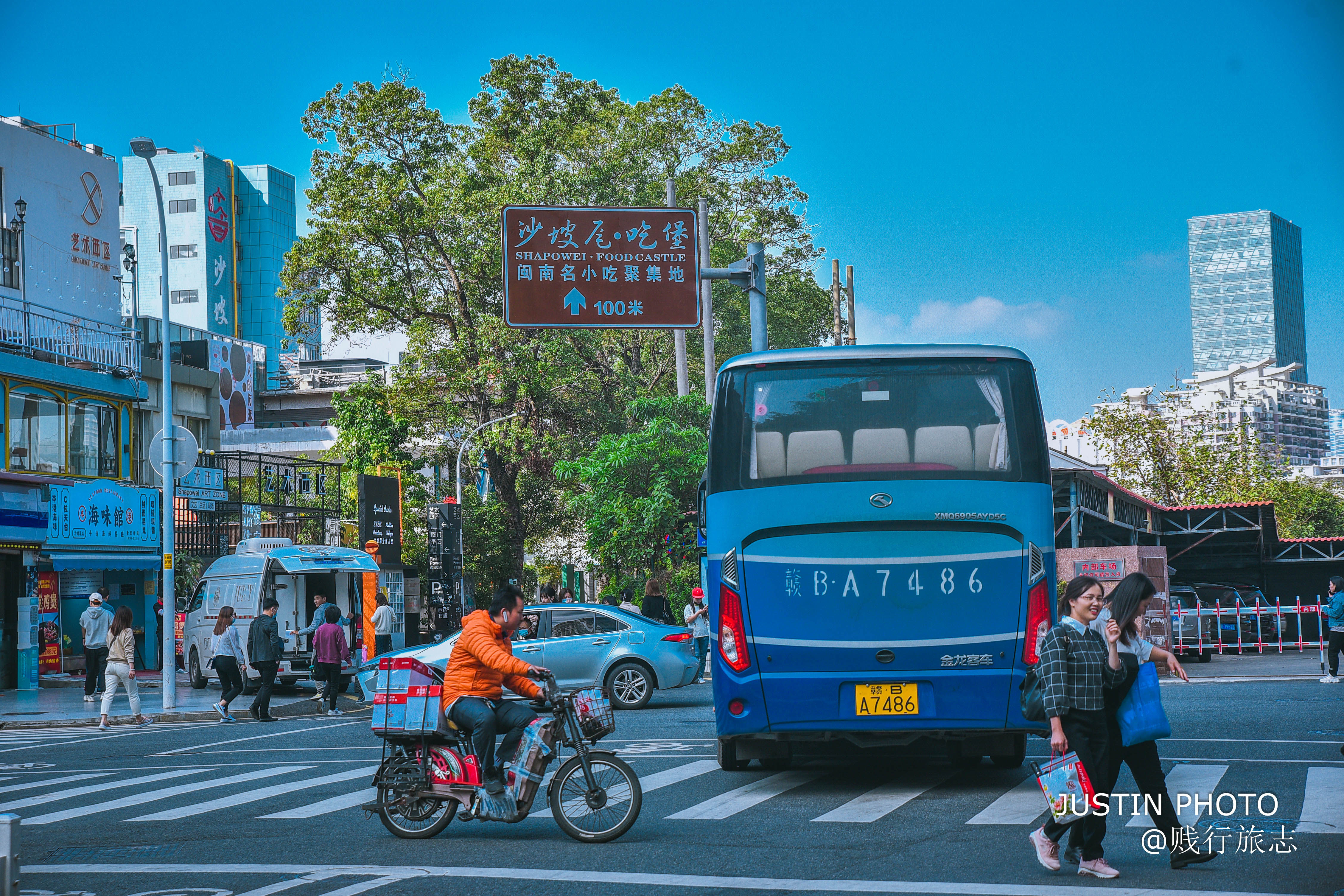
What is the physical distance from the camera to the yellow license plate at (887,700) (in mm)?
9586

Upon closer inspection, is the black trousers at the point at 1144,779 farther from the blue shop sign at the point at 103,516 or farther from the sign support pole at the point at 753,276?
the blue shop sign at the point at 103,516

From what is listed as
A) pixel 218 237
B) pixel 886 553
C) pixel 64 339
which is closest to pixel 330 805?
pixel 886 553

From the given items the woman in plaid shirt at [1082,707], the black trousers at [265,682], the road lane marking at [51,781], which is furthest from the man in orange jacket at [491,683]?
the black trousers at [265,682]

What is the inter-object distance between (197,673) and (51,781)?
13.8 m

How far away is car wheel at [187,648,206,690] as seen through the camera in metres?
26.4

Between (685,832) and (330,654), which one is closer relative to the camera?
(685,832)

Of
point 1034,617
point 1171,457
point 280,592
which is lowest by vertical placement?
point 280,592

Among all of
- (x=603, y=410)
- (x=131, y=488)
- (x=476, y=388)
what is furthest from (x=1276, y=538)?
(x=131, y=488)

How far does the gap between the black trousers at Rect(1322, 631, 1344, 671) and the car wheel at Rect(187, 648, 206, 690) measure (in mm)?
19952

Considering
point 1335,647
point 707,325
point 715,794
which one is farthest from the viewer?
point 707,325

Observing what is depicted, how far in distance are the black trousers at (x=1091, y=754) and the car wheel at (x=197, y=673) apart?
73.6 feet

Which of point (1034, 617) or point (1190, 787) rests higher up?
point (1034, 617)

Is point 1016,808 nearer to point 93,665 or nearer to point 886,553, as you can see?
point 886,553

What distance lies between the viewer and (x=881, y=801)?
9844 millimetres
